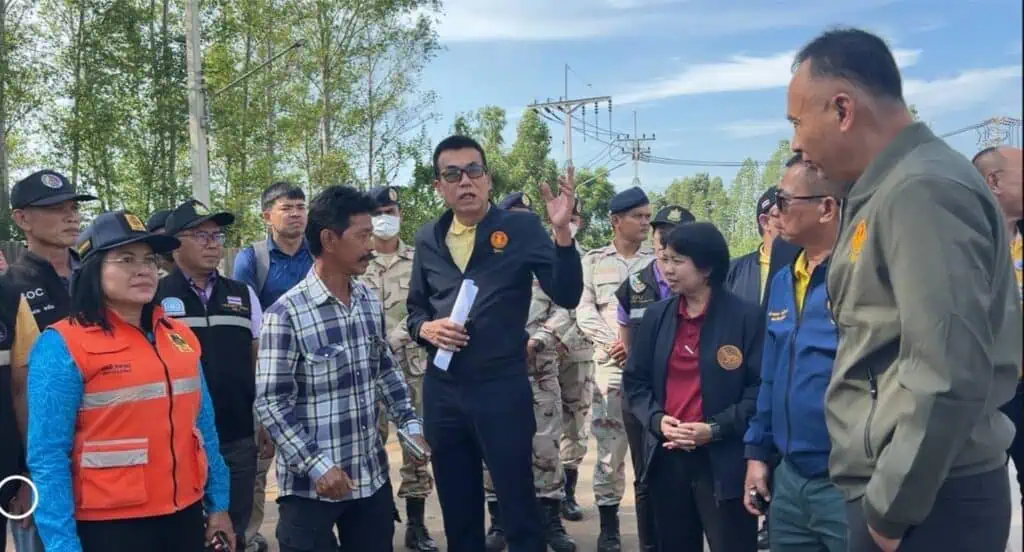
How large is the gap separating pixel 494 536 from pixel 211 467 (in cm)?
220

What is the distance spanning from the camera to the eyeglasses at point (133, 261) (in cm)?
262

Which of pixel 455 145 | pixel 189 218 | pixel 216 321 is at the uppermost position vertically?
pixel 455 145

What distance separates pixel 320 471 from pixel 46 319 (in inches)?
61.8

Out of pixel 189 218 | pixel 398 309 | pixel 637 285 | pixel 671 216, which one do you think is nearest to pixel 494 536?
pixel 398 309

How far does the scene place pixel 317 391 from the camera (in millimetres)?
2838

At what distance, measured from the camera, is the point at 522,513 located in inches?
133

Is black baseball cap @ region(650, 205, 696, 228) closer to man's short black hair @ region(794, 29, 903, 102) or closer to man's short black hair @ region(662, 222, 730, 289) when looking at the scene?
man's short black hair @ region(662, 222, 730, 289)

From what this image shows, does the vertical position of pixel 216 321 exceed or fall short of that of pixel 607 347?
it exceeds it

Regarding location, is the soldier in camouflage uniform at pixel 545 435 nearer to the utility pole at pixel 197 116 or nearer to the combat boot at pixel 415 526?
the combat boot at pixel 415 526

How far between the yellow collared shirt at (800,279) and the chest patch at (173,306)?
277 centimetres

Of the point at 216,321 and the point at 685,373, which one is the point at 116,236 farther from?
the point at 685,373

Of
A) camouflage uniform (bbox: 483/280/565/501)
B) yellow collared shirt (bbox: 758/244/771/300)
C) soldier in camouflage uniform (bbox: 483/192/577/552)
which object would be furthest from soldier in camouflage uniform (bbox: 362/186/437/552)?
yellow collared shirt (bbox: 758/244/771/300)

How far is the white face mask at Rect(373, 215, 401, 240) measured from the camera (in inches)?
204

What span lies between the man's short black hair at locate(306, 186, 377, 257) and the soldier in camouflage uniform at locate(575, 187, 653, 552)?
6.58 feet
